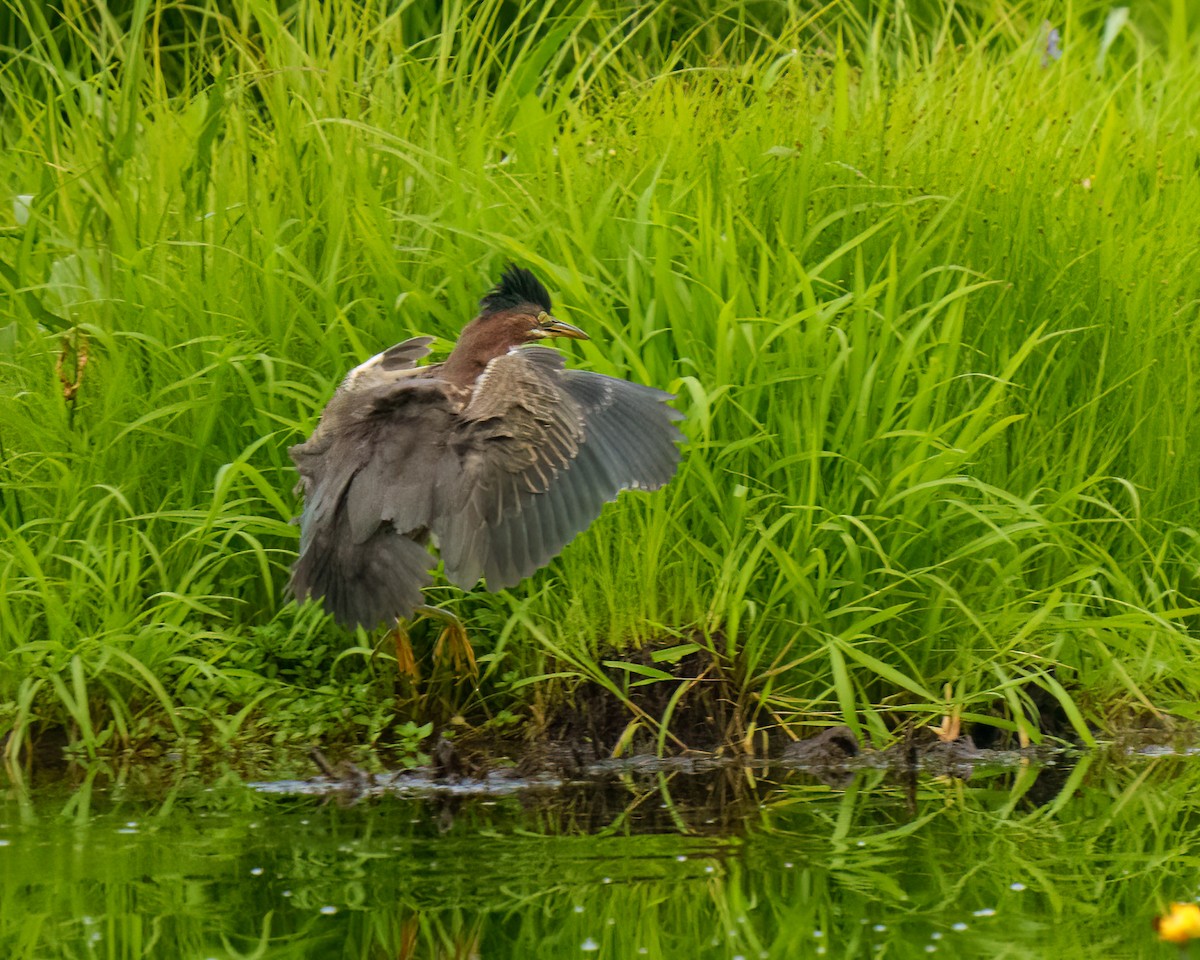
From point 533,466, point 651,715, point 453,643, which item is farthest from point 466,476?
point 651,715

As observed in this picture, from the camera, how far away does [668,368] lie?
15.7ft

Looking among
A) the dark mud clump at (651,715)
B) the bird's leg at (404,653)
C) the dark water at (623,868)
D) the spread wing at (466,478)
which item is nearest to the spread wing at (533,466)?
the spread wing at (466,478)

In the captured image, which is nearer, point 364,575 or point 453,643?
point 364,575

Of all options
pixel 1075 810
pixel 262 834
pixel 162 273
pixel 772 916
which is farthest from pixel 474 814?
pixel 162 273

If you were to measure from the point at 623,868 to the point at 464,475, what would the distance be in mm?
1146

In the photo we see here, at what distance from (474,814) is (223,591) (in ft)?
3.81

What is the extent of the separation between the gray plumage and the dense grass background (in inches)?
12.0

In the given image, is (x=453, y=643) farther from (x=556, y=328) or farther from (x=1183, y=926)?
(x=1183, y=926)

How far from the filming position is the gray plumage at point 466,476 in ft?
13.6

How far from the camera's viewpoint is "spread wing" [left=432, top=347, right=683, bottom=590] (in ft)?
13.6

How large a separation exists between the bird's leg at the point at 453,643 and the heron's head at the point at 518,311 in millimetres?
722

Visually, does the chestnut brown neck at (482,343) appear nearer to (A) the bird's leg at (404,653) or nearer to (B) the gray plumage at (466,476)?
(B) the gray plumage at (466,476)

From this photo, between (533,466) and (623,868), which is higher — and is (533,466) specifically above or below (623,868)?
above

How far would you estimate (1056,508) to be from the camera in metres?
4.60
